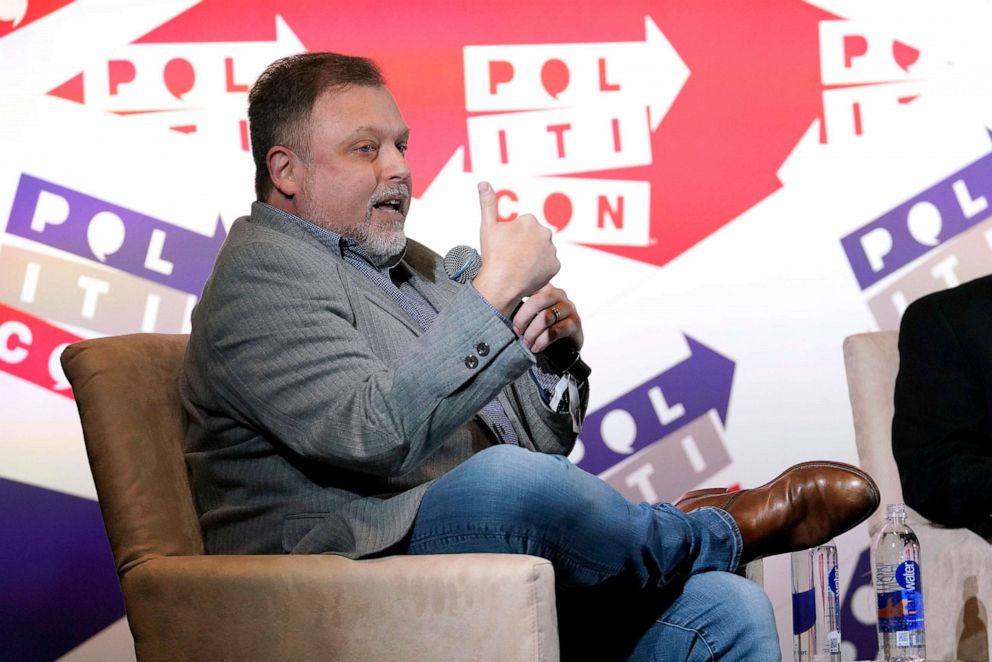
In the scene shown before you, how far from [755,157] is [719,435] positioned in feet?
2.29

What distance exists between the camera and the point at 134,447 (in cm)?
182

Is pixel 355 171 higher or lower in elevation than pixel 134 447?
higher

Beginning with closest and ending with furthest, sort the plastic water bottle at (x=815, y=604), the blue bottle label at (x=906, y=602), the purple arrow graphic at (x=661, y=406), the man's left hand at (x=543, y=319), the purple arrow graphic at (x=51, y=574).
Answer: the man's left hand at (x=543, y=319)
the blue bottle label at (x=906, y=602)
the plastic water bottle at (x=815, y=604)
the purple arrow graphic at (x=51, y=574)
the purple arrow graphic at (x=661, y=406)

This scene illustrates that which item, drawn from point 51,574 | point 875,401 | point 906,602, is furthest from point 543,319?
point 51,574

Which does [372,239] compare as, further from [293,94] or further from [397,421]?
[397,421]

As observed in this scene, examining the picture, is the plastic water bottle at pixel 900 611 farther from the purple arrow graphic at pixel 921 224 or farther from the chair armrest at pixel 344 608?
the purple arrow graphic at pixel 921 224

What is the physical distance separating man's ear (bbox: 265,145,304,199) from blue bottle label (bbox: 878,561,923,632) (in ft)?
3.96

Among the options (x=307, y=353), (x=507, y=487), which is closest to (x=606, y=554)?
(x=507, y=487)

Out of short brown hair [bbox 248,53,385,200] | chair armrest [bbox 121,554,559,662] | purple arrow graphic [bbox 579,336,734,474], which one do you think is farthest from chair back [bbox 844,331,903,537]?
chair armrest [bbox 121,554,559,662]

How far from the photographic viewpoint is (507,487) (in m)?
1.53

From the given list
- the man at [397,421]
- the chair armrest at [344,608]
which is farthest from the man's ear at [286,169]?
the chair armrest at [344,608]

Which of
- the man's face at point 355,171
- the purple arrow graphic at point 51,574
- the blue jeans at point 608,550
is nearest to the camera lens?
the blue jeans at point 608,550

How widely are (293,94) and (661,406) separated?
1426mm

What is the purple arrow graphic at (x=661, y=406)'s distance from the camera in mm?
3154
